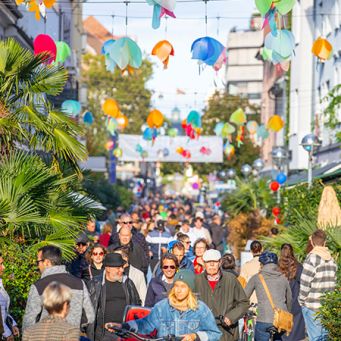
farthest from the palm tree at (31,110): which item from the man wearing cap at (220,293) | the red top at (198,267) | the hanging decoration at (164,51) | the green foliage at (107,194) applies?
the green foliage at (107,194)

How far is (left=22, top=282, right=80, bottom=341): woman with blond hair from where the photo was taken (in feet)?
26.2

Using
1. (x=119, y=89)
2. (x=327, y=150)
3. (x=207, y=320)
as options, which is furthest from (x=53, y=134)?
(x=119, y=89)

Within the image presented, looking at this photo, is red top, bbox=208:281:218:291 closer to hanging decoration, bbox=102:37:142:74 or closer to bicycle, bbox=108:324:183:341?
bicycle, bbox=108:324:183:341

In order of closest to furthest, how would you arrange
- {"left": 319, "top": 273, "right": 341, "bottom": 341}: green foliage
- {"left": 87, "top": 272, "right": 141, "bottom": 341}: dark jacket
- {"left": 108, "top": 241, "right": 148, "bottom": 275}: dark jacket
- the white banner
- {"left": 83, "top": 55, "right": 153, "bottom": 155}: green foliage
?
{"left": 87, "top": 272, "right": 141, "bottom": 341}: dark jacket → {"left": 319, "top": 273, "right": 341, "bottom": 341}: green foliage → {"left": 108, "top": 241, "right": 148, "bottom": 275}: dark jacket → the white banner → {"left": 83, "top": 55, "right": 153, "bottom": 155}: green foliage

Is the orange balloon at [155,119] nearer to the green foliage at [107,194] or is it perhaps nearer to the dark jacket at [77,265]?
the green foliage at [107,194]

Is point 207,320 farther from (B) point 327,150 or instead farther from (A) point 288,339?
(B) point 327,150

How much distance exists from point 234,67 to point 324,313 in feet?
386

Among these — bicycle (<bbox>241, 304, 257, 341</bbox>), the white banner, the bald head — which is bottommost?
bicycle (<bbox>241, 304, 257, 341</bbox>)

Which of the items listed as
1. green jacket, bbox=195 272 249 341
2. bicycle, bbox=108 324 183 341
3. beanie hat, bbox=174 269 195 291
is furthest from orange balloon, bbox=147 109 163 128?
bicycle, bbox=108 324 183 341

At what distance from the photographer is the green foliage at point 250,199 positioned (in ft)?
123

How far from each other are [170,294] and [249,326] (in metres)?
4.18

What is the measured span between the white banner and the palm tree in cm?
4317

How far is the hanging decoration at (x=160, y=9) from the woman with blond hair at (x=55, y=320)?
10.0 meters

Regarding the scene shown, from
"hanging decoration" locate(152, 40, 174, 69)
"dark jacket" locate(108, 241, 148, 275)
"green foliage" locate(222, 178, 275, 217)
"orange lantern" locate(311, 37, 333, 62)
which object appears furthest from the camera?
"green foliage" locate(222, 178, 275, 217)
